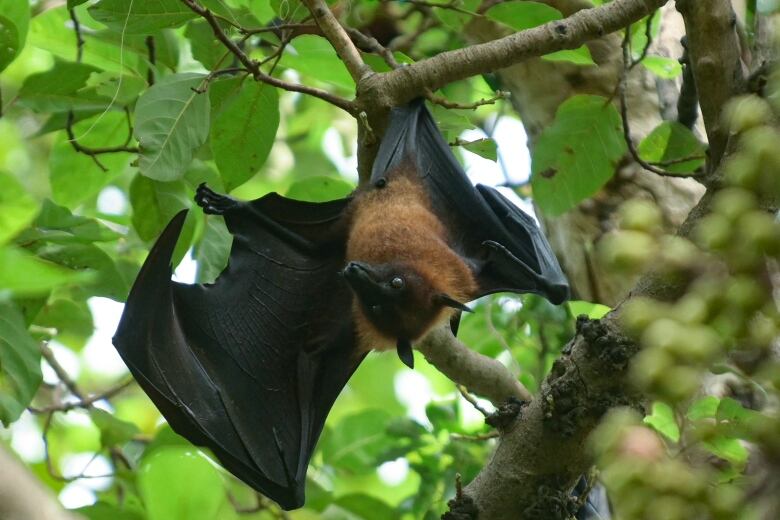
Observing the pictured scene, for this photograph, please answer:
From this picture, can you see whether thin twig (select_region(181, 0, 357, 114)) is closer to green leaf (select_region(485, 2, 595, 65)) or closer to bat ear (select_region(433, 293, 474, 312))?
green leaf (select_region(485, 2, 595, 65))

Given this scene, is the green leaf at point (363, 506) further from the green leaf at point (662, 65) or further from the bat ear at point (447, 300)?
the green leaf at point (662, 65)

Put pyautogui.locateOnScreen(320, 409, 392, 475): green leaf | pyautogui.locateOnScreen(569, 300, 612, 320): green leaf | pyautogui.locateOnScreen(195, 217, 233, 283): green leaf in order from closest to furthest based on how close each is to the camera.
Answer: pyautogui.locateOnScreen(569, 300, 612, 320): green leaf → pyautogui.locateOnScreen(195, 217, 233, 283): green leaf → pyautogui.locateOnScreen(320, 409, 392, 475): green leaf

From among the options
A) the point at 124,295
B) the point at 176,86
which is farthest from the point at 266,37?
the point at 124,295

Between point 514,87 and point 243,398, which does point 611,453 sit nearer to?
point 243,398

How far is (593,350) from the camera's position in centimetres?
398

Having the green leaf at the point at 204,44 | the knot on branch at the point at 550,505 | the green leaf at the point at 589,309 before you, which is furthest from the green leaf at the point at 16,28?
the green leaf at the point at 589,309

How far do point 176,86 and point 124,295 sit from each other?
118cm

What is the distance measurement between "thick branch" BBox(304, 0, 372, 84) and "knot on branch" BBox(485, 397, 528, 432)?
4.80 feet

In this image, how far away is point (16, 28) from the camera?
4078mm

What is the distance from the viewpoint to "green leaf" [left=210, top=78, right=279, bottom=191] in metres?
4.76

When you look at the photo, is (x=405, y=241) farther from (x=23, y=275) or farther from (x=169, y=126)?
(x=23, y=275)

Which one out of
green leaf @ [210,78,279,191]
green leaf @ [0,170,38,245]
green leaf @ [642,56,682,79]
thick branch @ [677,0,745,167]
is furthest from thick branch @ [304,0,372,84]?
green leaf @ [0,170,38,245]

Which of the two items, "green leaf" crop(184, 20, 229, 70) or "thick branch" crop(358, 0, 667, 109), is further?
"green leaf" crop(184, 20, 229, 70)

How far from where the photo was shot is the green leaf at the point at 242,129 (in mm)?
4758
